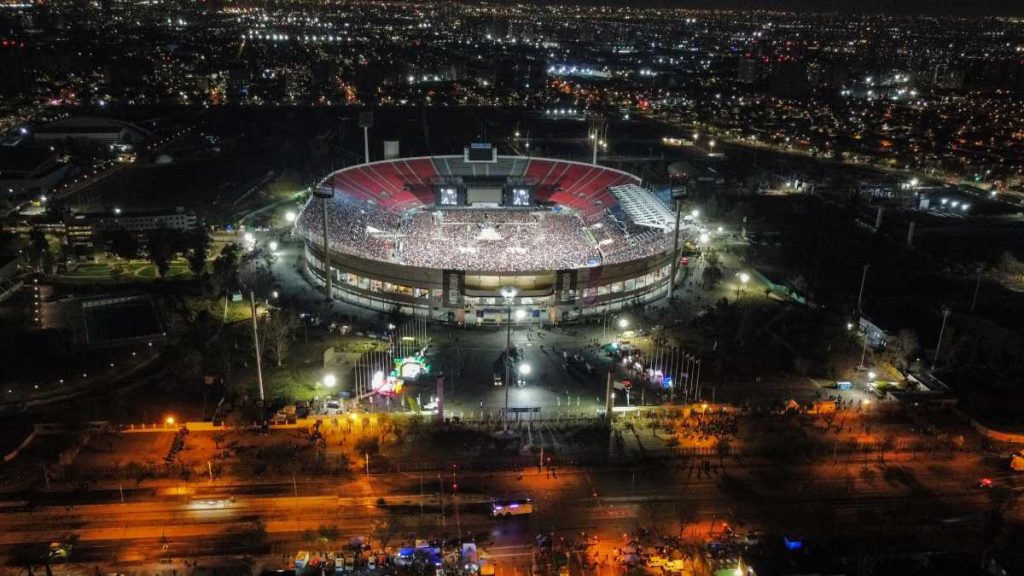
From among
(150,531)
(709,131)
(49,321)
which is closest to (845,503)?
(150,531)

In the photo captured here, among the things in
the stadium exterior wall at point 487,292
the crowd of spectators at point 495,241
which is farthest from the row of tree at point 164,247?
the crowd of spectators at point 495,241

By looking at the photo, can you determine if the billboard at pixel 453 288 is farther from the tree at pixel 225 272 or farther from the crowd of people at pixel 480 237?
the tree at pixel 225 272

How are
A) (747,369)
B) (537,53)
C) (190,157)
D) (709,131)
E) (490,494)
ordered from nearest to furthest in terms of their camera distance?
(490,494)
(747,369)
(190,157)
(709,131)
(537,53)

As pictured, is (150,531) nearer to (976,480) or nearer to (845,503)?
(845,503)

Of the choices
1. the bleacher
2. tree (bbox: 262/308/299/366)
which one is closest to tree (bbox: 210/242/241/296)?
tree (bbox: 262/308/299/366)

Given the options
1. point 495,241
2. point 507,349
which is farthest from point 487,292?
point 495,241

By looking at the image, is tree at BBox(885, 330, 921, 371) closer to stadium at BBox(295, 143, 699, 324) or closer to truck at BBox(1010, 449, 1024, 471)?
truck at BBox(1010, 449, 1024, 471)
